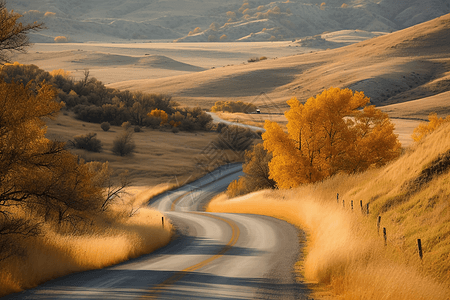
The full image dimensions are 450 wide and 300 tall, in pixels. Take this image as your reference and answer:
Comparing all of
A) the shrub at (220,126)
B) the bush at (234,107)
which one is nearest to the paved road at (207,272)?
the shrub at (220,126)

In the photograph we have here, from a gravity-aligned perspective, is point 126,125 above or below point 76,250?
below

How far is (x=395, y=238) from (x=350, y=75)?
11681 centimetres

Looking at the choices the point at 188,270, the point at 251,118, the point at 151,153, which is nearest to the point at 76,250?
the point at 188,270

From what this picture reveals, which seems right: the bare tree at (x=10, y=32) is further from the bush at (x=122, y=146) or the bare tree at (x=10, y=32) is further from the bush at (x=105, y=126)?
the bush at (x=105, y=126)

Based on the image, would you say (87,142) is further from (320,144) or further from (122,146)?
(320,144)

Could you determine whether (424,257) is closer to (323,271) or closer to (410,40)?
(323,271)

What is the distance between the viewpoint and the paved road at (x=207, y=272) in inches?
391

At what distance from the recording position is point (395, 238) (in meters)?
12.7

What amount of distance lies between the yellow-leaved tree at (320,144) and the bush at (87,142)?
29.7 meters

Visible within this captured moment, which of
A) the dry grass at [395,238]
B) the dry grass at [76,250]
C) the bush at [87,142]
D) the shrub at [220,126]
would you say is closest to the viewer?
the dry grass at [395,238]

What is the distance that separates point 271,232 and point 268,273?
911 cm

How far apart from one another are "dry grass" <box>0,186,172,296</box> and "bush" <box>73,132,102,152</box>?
37.4 m

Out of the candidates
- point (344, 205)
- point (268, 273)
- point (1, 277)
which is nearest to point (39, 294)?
point (1, 277)

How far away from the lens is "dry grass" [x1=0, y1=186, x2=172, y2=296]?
10688 millimetres
